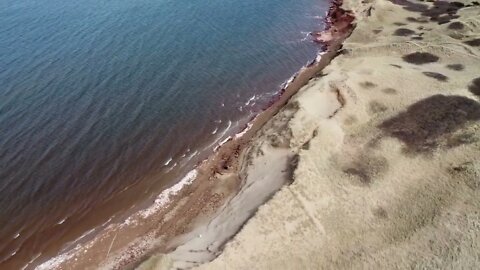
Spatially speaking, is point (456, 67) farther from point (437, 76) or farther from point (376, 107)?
point (376, 107)

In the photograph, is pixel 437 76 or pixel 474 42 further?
pixel 474 42

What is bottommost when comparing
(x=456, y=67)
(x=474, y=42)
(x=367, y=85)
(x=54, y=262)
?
(x=474, y=42)

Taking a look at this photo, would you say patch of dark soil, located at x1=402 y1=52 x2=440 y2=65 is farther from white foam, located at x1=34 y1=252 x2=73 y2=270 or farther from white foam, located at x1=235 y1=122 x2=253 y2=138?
white foam, located at x1=34 y1=252 x2=73 y2=270

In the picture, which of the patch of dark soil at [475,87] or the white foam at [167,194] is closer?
the white foam at [167,194]

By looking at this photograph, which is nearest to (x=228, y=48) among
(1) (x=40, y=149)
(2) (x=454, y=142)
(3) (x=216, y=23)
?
(3) (x=216, y=23)

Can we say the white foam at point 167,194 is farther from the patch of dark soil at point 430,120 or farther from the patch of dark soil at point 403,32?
the patch of dark soil at point 403,32

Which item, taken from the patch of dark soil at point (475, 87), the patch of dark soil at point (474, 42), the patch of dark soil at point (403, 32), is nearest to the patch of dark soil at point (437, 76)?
the patch of dark soil at point (475, 87)

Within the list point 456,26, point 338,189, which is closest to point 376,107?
point 338,189
